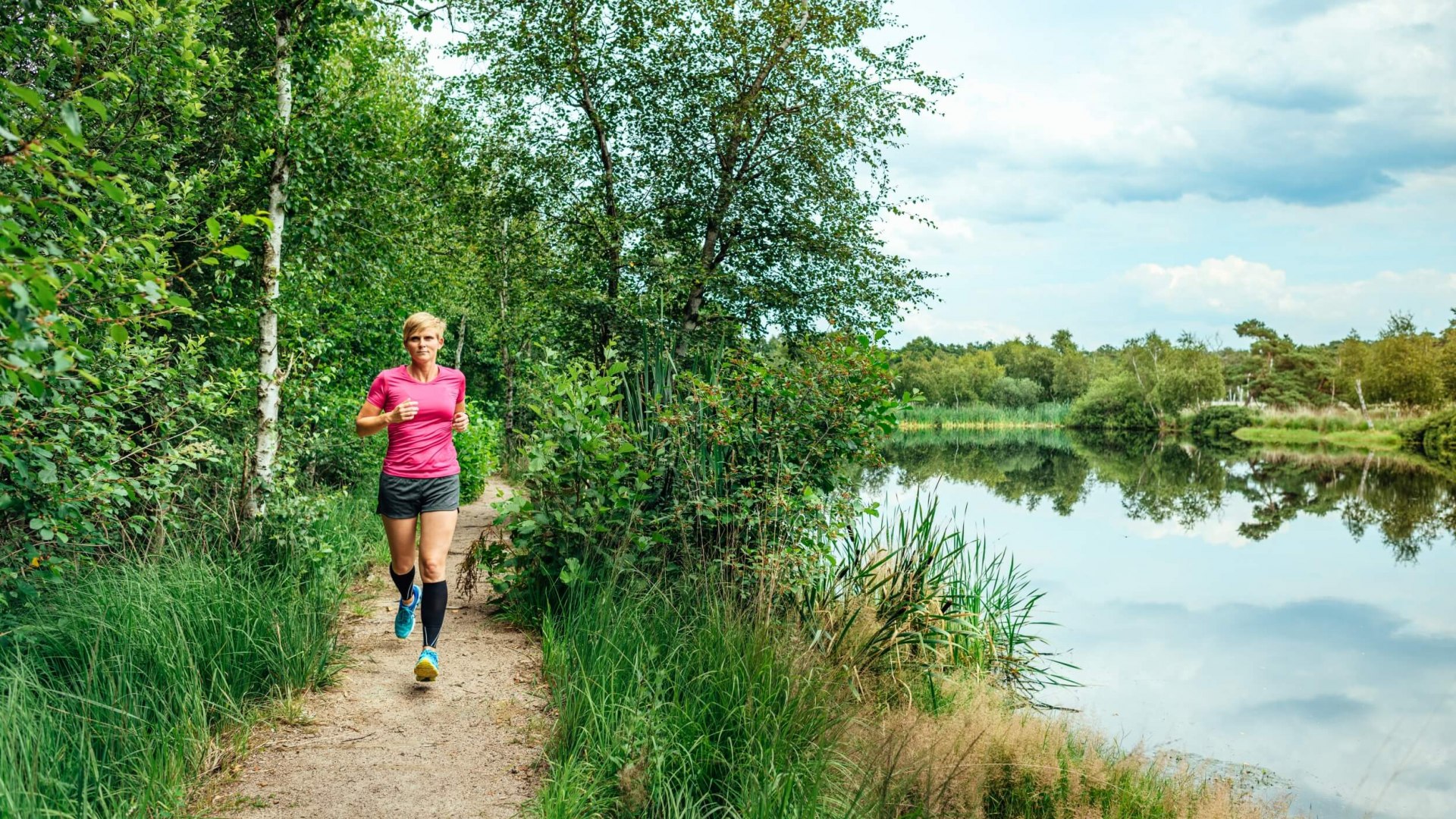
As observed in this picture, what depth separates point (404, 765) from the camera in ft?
11.9

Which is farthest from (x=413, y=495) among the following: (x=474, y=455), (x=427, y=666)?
(x=474, y=455)

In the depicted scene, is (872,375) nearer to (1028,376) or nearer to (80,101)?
(80,101)

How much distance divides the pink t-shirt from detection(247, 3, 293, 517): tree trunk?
180cm

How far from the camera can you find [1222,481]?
85.1 ft

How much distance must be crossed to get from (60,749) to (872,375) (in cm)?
433

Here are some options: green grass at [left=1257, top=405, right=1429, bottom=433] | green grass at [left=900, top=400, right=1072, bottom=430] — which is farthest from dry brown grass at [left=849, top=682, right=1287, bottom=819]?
green grass at [left=900, top=400, right=1072, bottom=430]

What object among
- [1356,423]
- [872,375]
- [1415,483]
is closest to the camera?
[872,375]

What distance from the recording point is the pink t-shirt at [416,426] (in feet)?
14.6

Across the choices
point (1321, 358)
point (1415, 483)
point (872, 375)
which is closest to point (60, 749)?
point (872, 375)

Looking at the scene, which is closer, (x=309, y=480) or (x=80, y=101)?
(x=80, y=101)

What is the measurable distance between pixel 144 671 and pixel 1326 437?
165 ft

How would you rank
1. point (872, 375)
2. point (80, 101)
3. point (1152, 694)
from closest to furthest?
point (80, 101), point (872, 375), point (1152, 694)

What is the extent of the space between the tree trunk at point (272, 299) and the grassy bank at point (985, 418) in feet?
186

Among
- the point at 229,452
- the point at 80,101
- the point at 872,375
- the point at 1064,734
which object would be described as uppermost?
the point at 80,101
